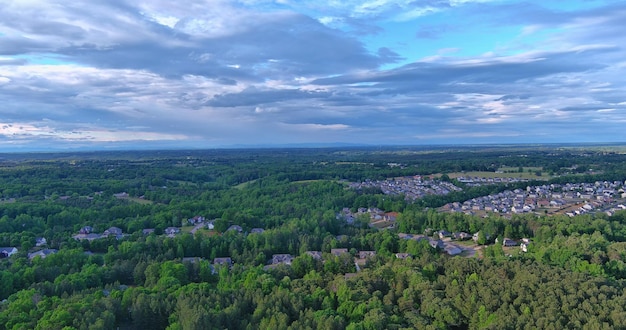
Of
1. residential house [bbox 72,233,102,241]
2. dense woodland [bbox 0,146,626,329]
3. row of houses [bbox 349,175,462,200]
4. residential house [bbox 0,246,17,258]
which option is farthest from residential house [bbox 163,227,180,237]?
row of houses [bbox 349,175,462,200]

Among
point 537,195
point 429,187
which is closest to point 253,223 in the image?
point 429,187

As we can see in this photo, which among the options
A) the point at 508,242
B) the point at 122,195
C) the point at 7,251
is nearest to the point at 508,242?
the point at 508,242

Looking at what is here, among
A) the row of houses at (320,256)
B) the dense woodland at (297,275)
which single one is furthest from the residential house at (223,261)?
the row of houses at (320,256)

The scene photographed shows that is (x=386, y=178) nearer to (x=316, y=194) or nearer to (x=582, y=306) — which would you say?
(x=316, y=194)

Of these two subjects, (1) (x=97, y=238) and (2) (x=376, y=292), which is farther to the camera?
(1) (x=97, y=238)

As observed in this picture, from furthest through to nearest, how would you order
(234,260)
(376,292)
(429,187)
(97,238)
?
(429,187) < (97,238) < (234,260) < (376,292)

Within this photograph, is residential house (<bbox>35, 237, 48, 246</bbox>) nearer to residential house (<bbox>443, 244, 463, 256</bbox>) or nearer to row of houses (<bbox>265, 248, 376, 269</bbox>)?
row of houses (<bbox>265, 248, 376, 269</bbox>)

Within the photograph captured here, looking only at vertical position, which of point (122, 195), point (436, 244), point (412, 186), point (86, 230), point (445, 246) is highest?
point (412, 186)

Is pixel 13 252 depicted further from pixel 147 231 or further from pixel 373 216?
pixel 373 216

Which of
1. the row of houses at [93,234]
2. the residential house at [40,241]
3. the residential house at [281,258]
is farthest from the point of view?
the row of houses at [93,234]

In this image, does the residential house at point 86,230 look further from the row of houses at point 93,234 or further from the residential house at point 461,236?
the residential house at point 461,236

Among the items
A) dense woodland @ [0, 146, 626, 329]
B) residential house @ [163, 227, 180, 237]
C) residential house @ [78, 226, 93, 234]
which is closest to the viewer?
dense woodland @ [0, 146, 626, 329]
